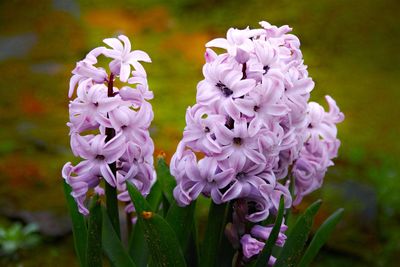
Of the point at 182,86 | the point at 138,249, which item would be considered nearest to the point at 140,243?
the point at 138,249

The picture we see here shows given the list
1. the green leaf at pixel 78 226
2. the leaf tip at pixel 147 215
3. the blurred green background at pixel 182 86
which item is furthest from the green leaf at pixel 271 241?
the blurred green background at pixel 182 86

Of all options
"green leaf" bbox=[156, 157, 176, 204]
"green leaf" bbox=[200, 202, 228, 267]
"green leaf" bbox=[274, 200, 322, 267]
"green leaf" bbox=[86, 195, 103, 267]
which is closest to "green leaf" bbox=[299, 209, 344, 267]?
"green leaf" bbox=[274, 200, 322, 267]

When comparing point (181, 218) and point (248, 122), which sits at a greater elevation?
point (248, 122)

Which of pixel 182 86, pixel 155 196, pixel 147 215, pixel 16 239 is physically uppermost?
pixel 147 215

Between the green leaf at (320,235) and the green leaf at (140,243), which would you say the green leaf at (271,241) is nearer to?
the green leaf at (320,235)

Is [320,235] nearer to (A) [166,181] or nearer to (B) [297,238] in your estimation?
(B) [297,238]

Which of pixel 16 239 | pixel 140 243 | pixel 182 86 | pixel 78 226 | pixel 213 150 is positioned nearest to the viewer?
pixel 213 150
